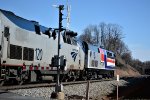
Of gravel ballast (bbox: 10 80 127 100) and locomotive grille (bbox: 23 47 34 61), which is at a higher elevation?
locomotive grille (bbox: 23 47 34 61)

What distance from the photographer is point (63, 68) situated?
18.8 m

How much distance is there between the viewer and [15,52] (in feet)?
Answer: 74.5

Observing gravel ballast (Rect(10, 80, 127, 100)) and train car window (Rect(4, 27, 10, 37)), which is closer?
gravel ballast (Rect(10, 80, 127, 100))

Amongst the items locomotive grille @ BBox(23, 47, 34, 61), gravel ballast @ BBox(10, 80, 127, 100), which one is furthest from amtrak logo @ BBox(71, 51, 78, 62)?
locomotive grille @ BBox(23, 47, 34, 61)

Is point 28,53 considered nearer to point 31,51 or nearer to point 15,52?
point 31,51

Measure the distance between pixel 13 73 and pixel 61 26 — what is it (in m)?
5.56

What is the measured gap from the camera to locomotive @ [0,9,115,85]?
848 inches

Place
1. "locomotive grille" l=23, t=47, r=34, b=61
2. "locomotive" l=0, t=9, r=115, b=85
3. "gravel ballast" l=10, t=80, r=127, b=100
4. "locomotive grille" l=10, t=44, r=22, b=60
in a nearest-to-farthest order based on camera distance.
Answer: "gravel ballast" l=10, t=80, r=127, b=100 < "locomotive" l=0, t=9, r=115, b=85 < "locomotive grille" l=10, t=44, r=22, b=60 < "locomotive grille" l=23, t=47, r=34, b=61

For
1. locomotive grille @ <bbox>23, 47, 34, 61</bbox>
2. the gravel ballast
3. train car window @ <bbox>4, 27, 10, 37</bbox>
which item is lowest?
the gravel ballast

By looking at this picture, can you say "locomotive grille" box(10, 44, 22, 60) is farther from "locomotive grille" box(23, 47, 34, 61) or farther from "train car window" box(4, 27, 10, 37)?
"train car window" box(4, 27, 10, 37)

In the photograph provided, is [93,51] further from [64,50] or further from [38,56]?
Result: [38,56]

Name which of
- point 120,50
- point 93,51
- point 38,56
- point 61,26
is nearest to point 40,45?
point 38,56

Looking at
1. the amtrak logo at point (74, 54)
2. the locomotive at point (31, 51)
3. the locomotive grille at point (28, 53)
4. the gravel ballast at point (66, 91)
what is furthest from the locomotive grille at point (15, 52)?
the amtrak logo at point (74, 54)

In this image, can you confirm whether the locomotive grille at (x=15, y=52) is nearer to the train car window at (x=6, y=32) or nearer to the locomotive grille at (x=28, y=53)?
the locomotive grille at (x=28, y=53)
